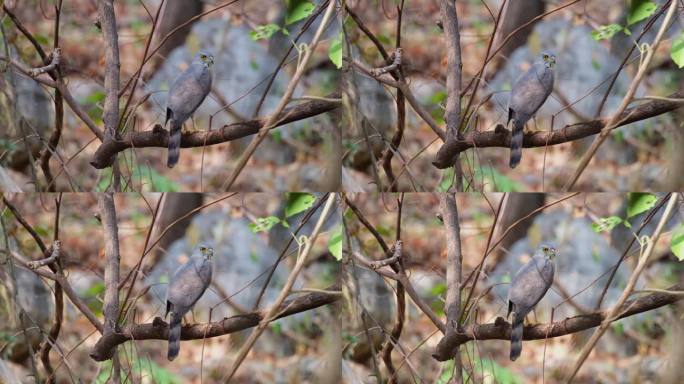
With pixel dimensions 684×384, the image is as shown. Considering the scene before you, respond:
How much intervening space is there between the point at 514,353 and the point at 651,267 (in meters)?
0.46

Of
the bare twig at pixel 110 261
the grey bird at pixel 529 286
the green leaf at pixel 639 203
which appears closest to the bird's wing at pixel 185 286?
the bare twig at pixel 110 261

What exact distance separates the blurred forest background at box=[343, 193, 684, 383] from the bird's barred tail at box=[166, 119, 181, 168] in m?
0.60

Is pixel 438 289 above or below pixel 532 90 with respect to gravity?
below

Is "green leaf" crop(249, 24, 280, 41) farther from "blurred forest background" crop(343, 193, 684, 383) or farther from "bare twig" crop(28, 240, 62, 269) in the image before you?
"bare twig" crop(28, 240, 62, 269)

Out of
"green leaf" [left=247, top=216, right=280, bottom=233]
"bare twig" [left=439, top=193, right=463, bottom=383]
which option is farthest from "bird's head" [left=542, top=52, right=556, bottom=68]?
"green leaf" [left=247, top=216, right=280, bottom=233]

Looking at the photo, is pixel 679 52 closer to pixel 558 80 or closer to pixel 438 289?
pixel 558 80

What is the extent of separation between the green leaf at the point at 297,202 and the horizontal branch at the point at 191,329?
251 millimetres

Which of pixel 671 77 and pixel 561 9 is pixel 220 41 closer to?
pixel 561 9

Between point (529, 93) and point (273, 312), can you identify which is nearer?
point (529, 93)

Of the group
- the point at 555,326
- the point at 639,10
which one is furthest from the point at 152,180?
the point at 639,10

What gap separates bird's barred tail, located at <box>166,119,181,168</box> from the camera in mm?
2465

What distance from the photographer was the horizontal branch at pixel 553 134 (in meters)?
2.44

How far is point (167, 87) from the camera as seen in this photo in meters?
2.49

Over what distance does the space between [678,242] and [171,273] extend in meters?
1.45
